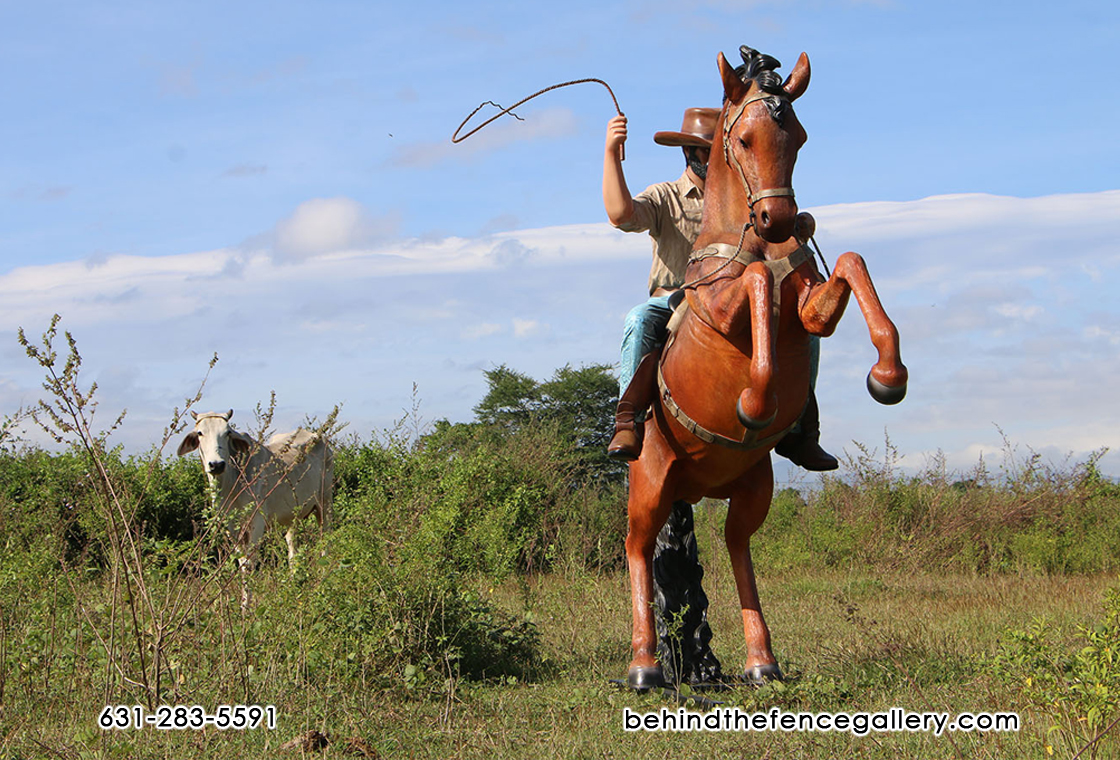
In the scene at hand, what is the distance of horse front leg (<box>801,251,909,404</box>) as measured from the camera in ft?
14.5

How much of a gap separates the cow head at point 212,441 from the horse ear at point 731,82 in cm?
612

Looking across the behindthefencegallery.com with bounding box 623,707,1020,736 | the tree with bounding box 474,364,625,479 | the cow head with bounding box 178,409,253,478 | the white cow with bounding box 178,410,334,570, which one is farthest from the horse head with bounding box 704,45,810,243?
the tree with bounding box 474,364,625,479

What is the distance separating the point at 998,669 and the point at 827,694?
88 centimetres

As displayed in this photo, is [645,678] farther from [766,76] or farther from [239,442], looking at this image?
[239,442]

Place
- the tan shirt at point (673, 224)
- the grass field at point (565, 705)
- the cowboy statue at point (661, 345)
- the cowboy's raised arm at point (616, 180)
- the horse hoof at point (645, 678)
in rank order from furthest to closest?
the tan shirt at point (673, 224) < the cowboy's raised arm at point (616, 180) < the cowboy statue at point (661, 345) < the horse hoof at point (645, 678) < the grass field at point (565, 705)

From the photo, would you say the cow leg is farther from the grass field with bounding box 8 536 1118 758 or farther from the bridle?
the bridle

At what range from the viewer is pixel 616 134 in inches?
239

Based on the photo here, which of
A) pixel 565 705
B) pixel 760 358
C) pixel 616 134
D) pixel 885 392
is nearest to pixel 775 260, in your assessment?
pixel 760 358

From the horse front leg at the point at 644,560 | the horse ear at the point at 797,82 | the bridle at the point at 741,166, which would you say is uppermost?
the horse ear at the point at 797,82

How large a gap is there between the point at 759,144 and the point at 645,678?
9.43ft

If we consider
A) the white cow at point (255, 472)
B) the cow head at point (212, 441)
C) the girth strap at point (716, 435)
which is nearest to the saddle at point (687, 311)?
the girth strap at point (716, 435)

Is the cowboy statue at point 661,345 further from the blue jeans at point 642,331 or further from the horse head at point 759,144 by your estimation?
the horse head at point 759,144

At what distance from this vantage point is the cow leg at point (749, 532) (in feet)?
19.2

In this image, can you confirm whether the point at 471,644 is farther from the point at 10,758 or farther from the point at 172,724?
the point at 10,758
